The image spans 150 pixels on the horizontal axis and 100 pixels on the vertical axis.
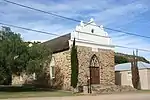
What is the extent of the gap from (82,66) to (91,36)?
15.1 ft

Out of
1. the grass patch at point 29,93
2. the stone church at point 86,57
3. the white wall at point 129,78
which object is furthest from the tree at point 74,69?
the white wall at point 129,78

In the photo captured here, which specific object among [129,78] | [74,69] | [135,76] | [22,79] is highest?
[74,69]

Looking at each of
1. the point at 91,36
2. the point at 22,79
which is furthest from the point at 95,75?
the point at 22,79

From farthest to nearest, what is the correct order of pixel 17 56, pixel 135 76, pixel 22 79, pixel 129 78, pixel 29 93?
pixel 22 79, pixel 129 78, pixel 135 76, pixel 17 56, pixel 29 93

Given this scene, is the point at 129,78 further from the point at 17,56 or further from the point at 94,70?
the point at 17,56

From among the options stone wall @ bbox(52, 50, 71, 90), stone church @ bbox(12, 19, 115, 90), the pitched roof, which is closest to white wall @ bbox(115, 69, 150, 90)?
stone church @ bbox(12, 19, 115, 90)

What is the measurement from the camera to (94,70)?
41.8m

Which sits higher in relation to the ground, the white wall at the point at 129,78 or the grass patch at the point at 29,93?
the white wall at the point at 129,78

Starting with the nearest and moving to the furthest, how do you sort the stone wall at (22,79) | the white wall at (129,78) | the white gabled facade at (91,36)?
the white gabled facade at (91,36) → the white wall at (129,78) → the stone wall at (22,79)

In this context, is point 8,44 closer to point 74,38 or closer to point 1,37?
point 1,37

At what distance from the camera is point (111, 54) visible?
4416 cm

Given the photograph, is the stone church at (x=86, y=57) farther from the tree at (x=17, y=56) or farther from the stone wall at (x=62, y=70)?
the tree at (x=17, y=56)

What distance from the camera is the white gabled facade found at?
1592 inches

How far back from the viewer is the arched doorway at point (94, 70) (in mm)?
41378
